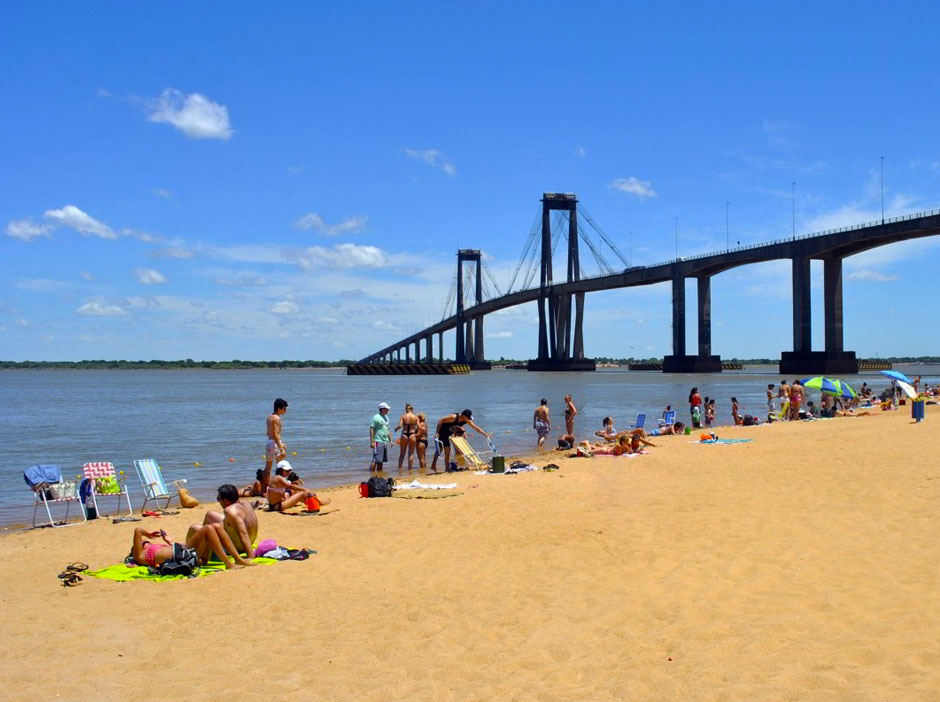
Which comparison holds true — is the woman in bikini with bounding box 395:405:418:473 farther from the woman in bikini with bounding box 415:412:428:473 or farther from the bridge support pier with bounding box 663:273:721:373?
the bridge support pier with bounding box 663:273:721:373

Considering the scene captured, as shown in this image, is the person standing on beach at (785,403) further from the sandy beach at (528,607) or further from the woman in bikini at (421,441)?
the sandy beach at (528,607)

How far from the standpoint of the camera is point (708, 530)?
6645mm

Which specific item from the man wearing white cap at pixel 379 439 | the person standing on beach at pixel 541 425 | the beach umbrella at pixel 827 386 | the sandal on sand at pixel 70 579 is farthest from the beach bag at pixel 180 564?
the beach umbrella at pixel 827 386

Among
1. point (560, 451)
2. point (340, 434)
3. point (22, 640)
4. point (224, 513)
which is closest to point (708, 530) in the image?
point (224, 513)

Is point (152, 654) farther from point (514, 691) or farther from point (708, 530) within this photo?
point (708, 530)

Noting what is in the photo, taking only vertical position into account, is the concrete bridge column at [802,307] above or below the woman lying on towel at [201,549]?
above

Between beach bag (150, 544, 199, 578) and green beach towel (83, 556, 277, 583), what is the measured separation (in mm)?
34

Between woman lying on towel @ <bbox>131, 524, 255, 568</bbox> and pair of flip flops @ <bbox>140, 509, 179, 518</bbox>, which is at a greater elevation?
woman lying on towel @ <bbox>131, 524, 255, 568</bbox>

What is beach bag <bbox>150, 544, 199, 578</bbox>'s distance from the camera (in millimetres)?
5898

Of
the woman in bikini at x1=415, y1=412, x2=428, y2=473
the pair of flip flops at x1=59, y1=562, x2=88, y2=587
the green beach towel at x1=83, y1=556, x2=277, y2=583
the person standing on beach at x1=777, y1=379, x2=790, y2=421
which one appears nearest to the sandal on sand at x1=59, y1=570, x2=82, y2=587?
the pair of flip flops at x1=59, y1=562, x2=88, y2=587

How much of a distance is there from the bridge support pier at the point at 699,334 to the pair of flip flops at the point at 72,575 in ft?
221

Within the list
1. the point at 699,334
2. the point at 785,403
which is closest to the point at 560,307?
the point at 699,334

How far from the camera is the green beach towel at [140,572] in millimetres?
5848

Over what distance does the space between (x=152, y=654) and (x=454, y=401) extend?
34.8 m
